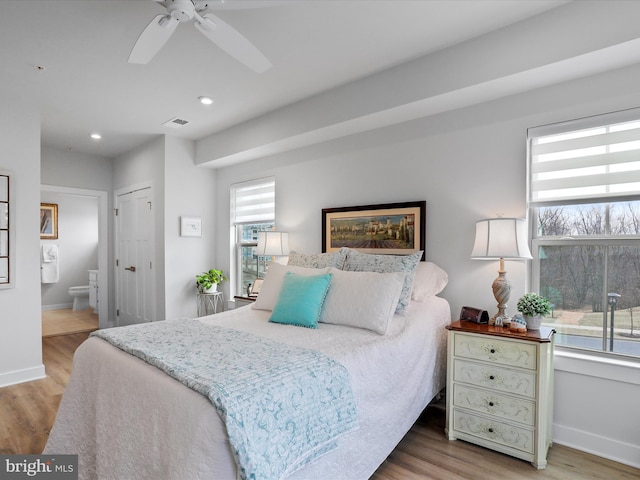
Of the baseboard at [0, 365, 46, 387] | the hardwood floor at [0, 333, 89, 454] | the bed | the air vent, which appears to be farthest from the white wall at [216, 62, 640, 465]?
the baseboard at [0, 365, 46, 387]

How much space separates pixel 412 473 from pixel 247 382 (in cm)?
125

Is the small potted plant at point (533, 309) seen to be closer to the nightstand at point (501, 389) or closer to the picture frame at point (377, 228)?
the nightstand at point (501, 389)

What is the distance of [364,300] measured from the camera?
2.26m

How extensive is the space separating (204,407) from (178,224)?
3537mm

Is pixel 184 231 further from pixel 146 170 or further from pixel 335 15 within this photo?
pixel 335 15

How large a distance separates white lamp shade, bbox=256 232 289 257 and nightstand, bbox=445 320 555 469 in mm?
1988

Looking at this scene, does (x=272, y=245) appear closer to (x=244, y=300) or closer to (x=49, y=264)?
(x=244, y=300)

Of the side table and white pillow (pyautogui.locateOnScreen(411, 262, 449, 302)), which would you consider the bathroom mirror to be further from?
white pillow (pyautogui.locateOnScreen(411, 262, 449, 302))

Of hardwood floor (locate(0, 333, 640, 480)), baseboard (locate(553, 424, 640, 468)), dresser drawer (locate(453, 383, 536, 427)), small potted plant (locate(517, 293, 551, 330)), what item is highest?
small potted plant (locate(517, 293, 551, 330))

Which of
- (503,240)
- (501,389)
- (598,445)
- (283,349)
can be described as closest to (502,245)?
(503,240)

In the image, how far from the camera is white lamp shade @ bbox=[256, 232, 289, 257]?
3734 millimetres

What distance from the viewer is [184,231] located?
14.5 feet

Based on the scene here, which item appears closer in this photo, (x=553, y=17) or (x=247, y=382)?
(x=247, y=382)

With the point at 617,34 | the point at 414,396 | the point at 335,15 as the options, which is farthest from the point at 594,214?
the point at 335,15
